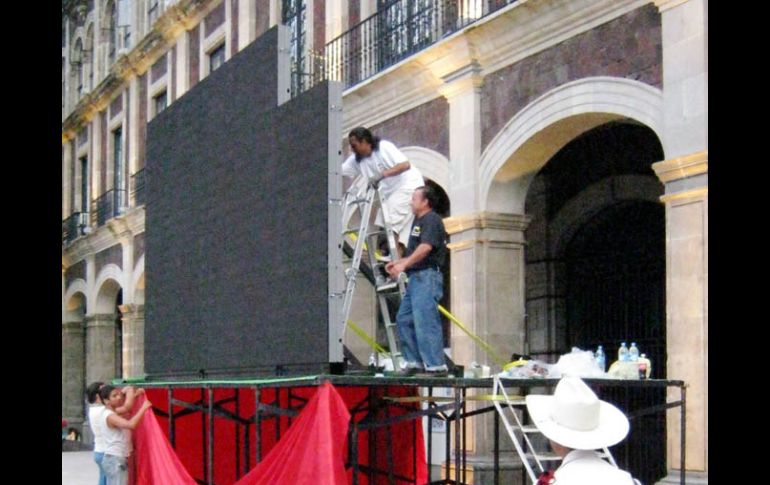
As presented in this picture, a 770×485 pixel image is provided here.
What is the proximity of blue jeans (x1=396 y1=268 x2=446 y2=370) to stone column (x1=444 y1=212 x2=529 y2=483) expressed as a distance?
4.92 meters

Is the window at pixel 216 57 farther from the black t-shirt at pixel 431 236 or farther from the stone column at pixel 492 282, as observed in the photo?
the black t-shirt at pixel 431 236

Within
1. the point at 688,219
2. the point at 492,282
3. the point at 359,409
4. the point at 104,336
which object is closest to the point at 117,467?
the point at 359,409

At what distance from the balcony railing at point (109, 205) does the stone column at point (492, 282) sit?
1523 cm

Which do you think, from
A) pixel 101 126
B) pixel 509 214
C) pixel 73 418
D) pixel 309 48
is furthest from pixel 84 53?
pixel 509 214

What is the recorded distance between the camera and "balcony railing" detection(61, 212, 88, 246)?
30.8 m

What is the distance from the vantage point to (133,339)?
25.7 metres

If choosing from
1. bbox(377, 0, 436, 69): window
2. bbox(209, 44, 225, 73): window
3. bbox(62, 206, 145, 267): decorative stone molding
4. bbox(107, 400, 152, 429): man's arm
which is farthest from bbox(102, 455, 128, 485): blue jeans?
bbox(62, 206, 145, 267): decorative stone molding

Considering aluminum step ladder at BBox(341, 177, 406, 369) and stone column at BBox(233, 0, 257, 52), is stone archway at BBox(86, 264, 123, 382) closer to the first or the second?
stone column at BBox(233, 0, 257, 52)

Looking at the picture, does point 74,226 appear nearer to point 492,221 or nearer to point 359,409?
point 492,221

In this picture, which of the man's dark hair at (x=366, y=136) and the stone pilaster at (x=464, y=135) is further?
the stone pilaster at (x=464, y=135)

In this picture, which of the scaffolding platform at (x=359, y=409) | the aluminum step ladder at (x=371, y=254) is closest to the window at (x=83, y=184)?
the scaffolding platform at (x=359, y=409)

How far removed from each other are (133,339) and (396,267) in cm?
1844

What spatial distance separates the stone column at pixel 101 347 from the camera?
28.9 m
